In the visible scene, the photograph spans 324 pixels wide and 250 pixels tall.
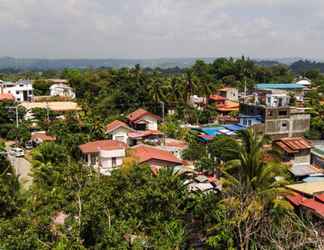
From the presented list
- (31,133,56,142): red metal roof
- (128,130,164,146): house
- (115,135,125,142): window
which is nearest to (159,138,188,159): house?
(128,130,164,146): house

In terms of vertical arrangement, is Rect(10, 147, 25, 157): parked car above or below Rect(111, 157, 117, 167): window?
below

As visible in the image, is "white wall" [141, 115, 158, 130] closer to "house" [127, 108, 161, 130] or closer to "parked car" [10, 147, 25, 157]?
"house" [127, 108, 161, 130]

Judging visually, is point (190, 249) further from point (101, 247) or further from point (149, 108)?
point (149, 108)

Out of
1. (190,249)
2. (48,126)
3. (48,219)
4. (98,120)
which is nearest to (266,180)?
(190,249)

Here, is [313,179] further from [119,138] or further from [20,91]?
[20,91]

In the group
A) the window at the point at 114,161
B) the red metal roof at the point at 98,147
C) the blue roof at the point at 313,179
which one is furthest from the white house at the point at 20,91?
the blue roof at the point at 313,179

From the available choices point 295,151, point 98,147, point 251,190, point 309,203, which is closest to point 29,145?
point 98,147

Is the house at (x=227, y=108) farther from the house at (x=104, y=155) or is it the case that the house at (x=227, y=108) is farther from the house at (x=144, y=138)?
the house at (x=104, y=155)
